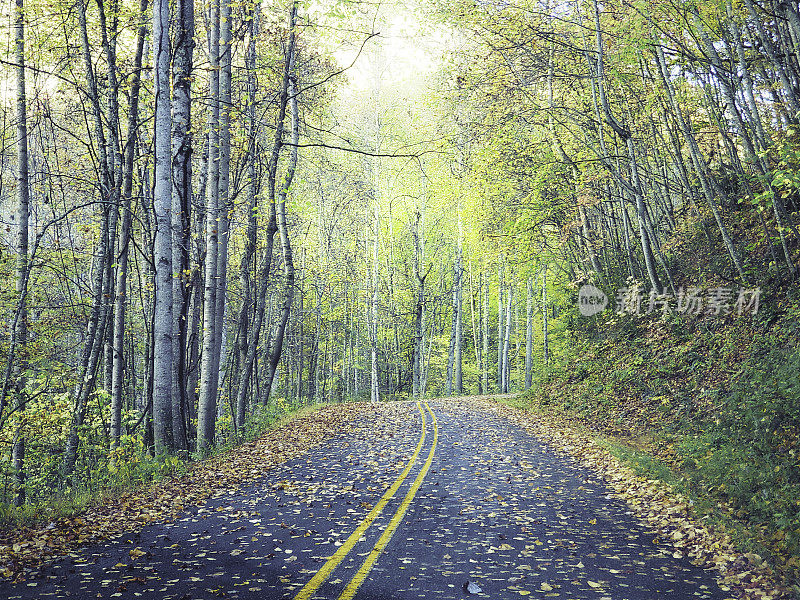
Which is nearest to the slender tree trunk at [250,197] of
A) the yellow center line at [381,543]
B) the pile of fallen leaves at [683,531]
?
the yellow center line at [381,543]

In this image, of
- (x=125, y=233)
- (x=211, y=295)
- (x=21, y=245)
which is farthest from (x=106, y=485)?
(x=125, y=233)

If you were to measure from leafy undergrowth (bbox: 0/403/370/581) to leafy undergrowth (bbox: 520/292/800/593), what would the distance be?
6.59 m

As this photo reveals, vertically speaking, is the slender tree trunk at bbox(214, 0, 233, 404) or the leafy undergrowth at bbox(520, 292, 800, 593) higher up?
the slender tree trunk at bbox(214, 0, 233, 404)

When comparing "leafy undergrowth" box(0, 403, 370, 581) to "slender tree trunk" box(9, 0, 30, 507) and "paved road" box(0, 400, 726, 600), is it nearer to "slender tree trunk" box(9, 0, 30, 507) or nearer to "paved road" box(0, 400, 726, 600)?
"paved road" box(0, 400, 726, 600)

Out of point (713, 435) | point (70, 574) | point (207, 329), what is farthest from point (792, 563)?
point (207, 329)

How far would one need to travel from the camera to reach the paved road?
498cm

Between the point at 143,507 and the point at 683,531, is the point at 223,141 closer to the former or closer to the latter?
the point at 143,507

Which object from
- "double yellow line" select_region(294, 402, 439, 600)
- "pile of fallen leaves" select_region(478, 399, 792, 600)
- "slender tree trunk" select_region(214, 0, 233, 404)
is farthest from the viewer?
"slender tree trunk" select_region(214, 0, 233, 404)

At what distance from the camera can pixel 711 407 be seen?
1142 cm

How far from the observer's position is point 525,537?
6.64 m

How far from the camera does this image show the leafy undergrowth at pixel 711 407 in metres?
6.38

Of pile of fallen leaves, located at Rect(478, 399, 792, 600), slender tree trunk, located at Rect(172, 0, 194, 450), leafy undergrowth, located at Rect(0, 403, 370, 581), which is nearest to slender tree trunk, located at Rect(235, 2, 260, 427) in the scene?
slender tree trunk, located at Rect(172, 0, 194, 450)

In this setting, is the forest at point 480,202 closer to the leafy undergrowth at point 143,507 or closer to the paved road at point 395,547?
the leafy undergrowth at point 143,507

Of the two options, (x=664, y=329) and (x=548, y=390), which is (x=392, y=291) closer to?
(x=548, y=390)
